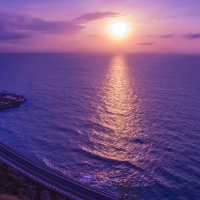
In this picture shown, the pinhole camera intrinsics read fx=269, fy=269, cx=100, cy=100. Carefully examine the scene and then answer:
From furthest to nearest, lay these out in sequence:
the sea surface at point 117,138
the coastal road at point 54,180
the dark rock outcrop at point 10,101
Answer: the dark rock outcrop at point 10,101 < the sea surface at point 117,138 < the coastal road at point 54,180

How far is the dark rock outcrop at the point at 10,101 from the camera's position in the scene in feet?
368

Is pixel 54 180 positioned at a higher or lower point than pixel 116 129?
lower

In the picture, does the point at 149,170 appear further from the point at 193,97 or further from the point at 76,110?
the point at 193,97

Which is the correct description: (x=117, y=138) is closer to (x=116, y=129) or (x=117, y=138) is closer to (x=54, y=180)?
(x=116, y=129)

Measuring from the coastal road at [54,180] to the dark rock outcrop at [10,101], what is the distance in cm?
5237

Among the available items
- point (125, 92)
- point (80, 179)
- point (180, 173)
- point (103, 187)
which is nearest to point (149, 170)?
point (180, 173)

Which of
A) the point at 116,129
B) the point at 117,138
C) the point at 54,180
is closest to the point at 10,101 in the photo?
the point at 116,129

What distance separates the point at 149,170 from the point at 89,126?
102 feet

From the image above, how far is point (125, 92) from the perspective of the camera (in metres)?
138

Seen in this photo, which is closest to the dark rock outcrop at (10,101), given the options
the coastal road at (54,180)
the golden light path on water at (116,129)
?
the golden light path on water at (116,129)

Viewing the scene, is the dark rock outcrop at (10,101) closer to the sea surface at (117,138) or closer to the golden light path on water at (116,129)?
the sea surface at (117,138)

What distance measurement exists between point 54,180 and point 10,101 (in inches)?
2920

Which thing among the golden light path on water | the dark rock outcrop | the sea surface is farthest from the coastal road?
the dark rock outcrop

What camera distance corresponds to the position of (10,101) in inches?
4656
